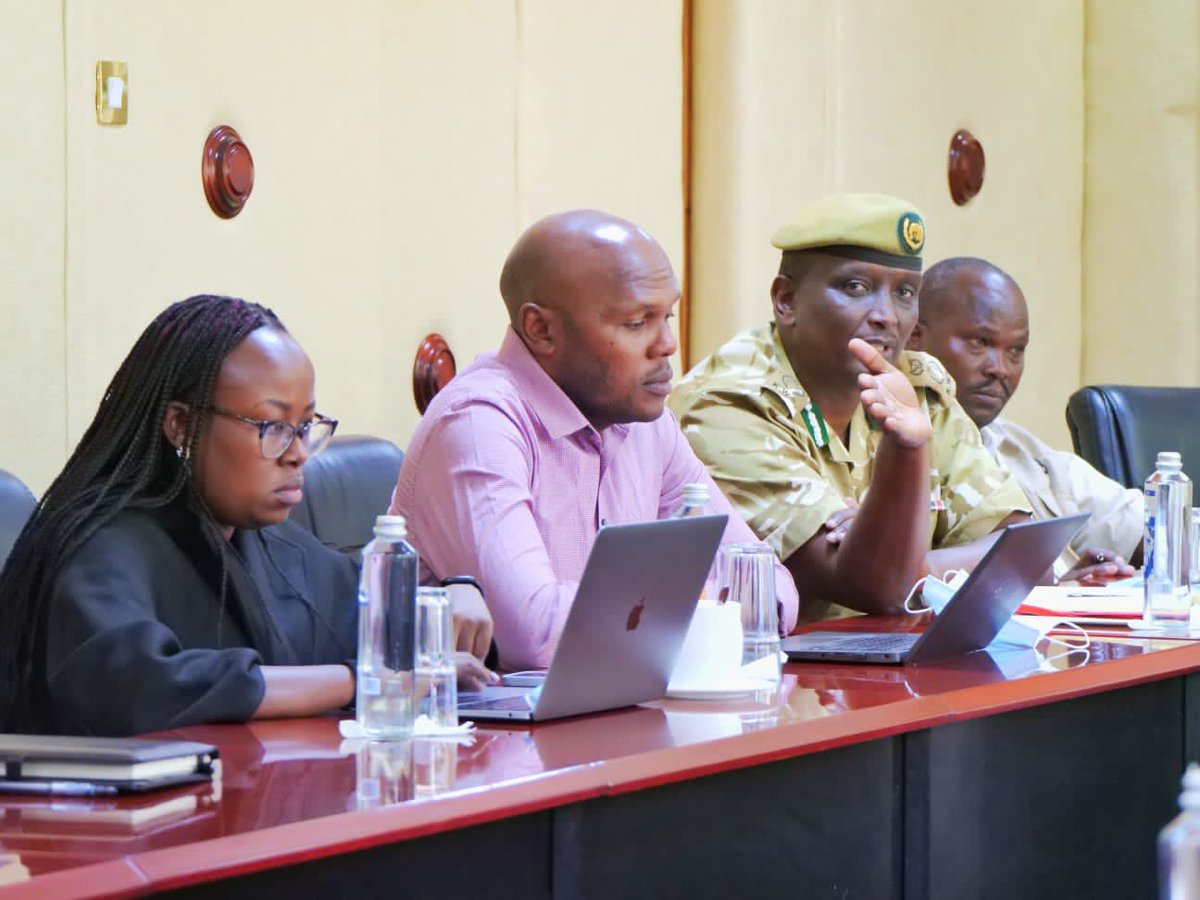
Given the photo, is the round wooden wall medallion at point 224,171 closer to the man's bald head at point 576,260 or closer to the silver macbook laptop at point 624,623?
the man's bald head at point 576,260

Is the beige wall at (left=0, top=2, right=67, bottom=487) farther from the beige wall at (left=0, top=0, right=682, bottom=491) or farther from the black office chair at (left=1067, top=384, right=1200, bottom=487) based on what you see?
the black office chair at (left=1067, top=384, right=1200, bottom=487)

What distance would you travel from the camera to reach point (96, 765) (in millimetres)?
1430

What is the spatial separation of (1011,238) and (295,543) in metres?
3.90

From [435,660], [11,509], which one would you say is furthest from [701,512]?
[11,509]

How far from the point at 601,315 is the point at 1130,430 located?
2050 mm

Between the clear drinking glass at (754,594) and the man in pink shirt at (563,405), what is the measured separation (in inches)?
15.1

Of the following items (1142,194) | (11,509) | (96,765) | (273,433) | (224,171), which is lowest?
(96,765)

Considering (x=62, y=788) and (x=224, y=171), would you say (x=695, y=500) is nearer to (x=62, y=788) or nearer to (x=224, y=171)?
(x=62, y=788)

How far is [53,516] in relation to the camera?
6.53ft

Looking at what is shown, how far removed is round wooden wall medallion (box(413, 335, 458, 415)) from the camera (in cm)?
379

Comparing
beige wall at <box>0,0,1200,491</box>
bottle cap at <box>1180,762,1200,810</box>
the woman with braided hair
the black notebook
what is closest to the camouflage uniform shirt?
beige wall at <box>0,0,1200,491</box>

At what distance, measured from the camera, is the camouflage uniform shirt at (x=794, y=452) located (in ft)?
10.3

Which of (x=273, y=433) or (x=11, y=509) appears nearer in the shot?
(x=273, y=433)

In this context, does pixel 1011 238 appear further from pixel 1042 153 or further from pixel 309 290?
pixel 309 290
